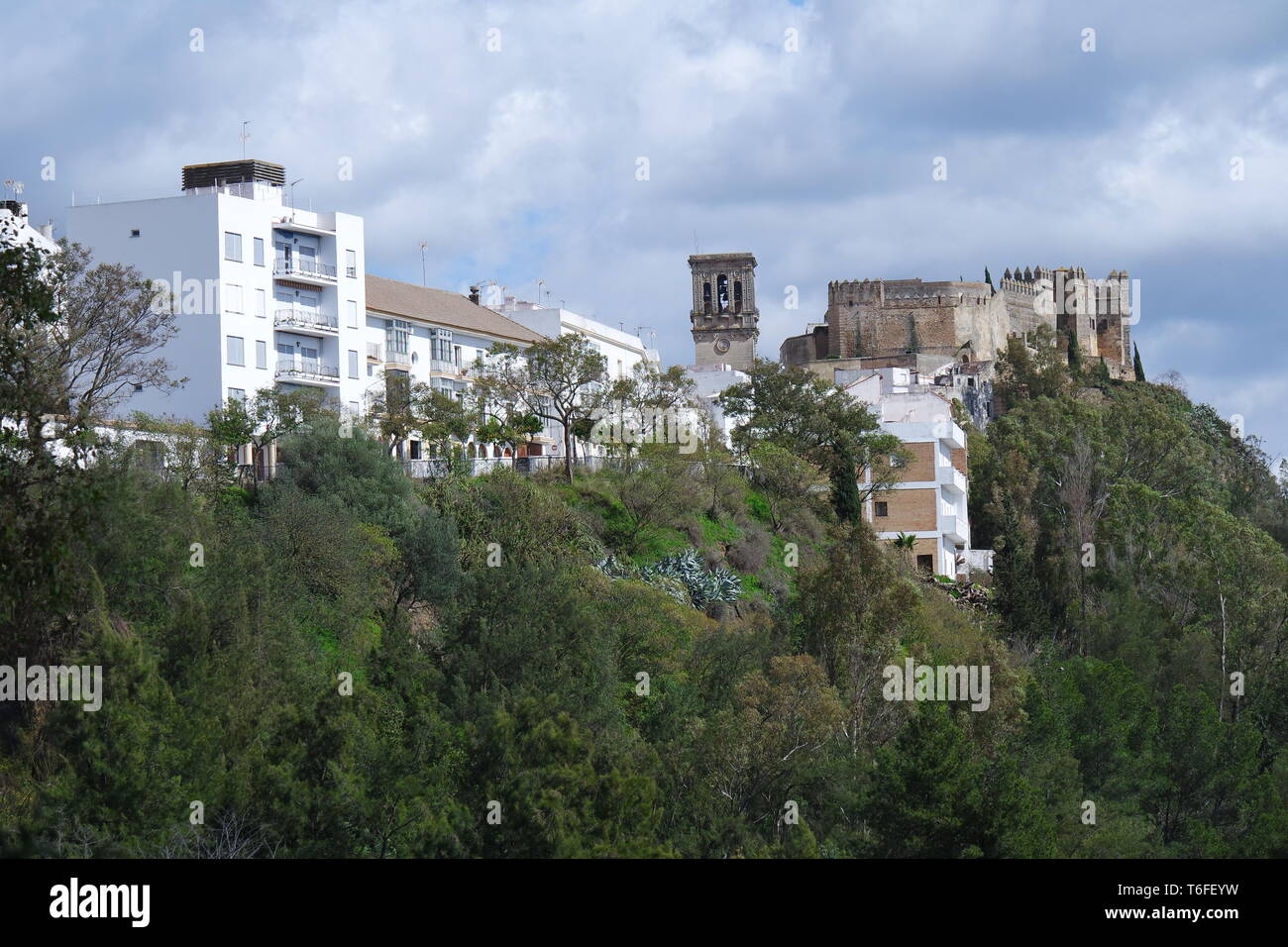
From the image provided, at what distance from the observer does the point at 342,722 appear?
100 ft

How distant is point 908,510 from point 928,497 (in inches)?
36.9

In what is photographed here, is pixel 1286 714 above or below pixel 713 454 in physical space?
Result: below

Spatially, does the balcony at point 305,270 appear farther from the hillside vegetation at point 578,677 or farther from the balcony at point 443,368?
the hillside vegetation at point 578,677

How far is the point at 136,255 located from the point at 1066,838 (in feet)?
110

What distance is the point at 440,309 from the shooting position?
7006 centimetres

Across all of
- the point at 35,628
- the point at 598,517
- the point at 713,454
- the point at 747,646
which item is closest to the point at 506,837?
the point at 35,628

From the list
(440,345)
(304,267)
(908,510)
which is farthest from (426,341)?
(908,510)

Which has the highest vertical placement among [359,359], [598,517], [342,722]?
[359,359]

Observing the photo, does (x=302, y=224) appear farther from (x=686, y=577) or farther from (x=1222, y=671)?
(x=1222, y=671)

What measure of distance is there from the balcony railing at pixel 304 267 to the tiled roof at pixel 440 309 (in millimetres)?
3189

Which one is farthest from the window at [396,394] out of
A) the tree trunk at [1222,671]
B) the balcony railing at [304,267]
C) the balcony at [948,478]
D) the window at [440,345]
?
the tree trunk at [1222,671]

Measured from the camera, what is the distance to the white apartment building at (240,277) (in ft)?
180

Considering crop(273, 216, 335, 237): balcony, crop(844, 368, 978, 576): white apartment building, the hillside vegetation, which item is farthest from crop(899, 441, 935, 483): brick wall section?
crop(273, 216, 335, 237): balcony
